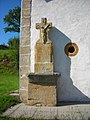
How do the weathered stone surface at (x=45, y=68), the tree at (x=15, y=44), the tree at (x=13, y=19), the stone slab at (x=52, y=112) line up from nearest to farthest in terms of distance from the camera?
the stone slab at (x=52, y=112) → the weathered stone surface at (x=45, y=68) → the tree at (x=15, y=44) → the tree at (x=13, y=19)

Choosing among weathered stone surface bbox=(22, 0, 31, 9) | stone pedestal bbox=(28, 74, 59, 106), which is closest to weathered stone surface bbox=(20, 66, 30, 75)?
stone pedestal bbox=(28, 74, 59, 106)

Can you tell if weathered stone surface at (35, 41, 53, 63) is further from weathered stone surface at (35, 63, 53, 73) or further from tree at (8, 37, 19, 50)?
tree at (8, 37, 19, 50)

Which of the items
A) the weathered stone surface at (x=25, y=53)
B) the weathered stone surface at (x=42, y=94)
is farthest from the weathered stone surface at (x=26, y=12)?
the weathered stone surface at (x=42, y=94)

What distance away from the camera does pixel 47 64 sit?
8008 mm

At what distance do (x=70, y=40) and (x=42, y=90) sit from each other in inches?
71.4

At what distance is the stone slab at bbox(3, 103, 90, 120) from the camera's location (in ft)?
20.2

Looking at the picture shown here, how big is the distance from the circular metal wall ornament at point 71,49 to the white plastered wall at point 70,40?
0.32 ft

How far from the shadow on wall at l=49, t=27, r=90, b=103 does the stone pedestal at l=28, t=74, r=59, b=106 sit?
0.77 m

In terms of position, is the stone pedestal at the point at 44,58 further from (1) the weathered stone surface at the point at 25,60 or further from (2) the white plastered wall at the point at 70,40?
(1) the weathered stone surface at the point at 25,60

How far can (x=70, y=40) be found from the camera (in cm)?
833

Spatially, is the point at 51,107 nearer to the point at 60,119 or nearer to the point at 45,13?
the point at 60,119

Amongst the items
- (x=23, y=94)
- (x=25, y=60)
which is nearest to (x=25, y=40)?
(x=25, y=60)

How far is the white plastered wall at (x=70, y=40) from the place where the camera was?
8281 millimetres

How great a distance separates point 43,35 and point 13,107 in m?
2.30
